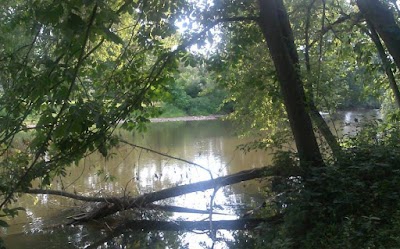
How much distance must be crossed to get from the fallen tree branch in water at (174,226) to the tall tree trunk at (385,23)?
3663mm

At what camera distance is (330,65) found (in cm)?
883

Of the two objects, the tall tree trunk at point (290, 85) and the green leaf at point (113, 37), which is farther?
the tall tree trunk at point (290, 85)

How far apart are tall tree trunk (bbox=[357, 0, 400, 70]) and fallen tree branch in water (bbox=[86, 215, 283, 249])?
3663 mm

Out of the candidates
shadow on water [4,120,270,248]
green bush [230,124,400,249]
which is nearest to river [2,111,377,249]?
shadow on water [4,120,270,248]

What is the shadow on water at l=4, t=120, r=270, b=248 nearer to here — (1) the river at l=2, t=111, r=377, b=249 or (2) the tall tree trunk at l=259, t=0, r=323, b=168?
(1) the river at l=2, t=111, r=377, b=249

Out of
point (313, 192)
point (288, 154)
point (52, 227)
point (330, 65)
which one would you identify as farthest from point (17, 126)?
point (330, 65)

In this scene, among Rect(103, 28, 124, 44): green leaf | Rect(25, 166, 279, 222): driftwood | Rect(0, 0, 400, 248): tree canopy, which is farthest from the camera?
Rect(25, 166, 279, 222): driftwood

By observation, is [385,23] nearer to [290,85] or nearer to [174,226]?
[290,85]

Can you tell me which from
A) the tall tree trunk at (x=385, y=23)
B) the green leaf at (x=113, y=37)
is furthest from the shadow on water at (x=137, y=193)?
the green leaf at (x=113, y=37)

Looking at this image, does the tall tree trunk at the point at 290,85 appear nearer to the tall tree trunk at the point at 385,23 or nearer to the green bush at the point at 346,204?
the green bush at the point at 346,204

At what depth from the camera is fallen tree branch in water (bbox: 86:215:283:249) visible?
797 cm

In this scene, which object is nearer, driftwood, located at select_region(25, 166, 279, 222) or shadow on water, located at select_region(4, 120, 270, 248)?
shadow on water, located at select_region(4, 120, 270, 248)

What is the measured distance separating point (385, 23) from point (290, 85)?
159cm

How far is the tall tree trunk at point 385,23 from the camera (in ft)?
17.5
